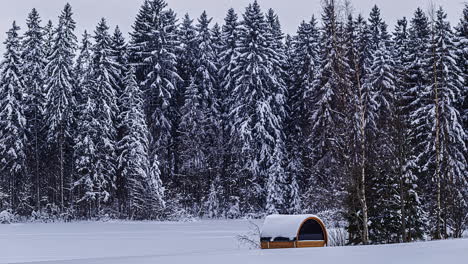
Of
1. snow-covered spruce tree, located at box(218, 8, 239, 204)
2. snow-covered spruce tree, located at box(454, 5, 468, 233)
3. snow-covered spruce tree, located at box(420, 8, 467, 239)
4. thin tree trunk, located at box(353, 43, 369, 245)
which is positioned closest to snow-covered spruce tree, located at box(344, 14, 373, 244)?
thin tree trunk, located at box(353, 43, 369, 245)

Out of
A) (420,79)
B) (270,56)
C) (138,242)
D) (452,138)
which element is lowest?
(138,242)

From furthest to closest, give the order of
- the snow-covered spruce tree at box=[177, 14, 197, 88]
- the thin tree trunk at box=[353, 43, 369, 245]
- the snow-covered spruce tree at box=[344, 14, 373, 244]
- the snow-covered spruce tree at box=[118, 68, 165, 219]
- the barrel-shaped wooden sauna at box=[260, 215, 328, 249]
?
the snow-covered spruce tree at box=[177, 14, 197, 88] < the snow-covered spruce tree at box=[118, 68, 165, 219] < the snow-covered spruce tree at box=[344, 14, 373, 244] < the thin tree trunk at box=[353, 43, 369, 245] < the barrel-shaped wooden sauna at box=[260, 215, 328, 249]

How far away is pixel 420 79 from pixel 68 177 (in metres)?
27.9

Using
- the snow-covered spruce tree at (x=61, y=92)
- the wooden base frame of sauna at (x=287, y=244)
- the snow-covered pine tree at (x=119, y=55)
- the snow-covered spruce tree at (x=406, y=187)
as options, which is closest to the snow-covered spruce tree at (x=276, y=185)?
the snow-covered pine tree at (x=119, y=55)

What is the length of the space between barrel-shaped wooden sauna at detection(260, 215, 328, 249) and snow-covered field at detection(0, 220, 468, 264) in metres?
1.65

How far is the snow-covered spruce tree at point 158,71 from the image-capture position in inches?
1843

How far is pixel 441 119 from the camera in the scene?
30.3 m

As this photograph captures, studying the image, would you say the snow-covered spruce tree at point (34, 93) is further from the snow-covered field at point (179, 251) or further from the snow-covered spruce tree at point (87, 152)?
the snow-covered field at point (179, 251)

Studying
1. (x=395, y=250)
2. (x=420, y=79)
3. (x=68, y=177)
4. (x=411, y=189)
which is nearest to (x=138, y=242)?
(x=411, y=189)

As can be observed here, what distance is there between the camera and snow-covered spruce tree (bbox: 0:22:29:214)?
42.7m

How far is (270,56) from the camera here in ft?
151

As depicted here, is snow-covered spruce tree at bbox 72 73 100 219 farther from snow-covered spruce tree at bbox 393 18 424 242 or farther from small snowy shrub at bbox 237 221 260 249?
snow-covered spruce tree at bbox 393 18 424 242

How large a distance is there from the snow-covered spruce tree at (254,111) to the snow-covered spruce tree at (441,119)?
1206cm

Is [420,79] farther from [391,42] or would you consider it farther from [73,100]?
[73,100]
